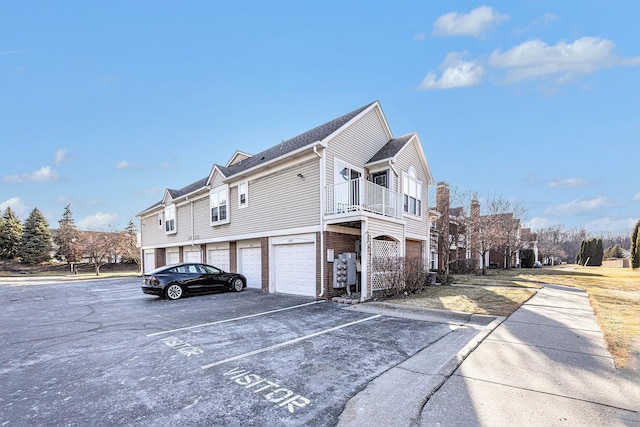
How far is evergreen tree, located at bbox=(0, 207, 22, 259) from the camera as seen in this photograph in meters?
39.3

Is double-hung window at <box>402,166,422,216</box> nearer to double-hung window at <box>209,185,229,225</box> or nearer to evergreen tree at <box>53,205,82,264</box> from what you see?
double-hung window at <box>209,185,229,225</box>

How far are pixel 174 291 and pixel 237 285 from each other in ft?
9.32

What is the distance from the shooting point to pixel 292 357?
5270 mm

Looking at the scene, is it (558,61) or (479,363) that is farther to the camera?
A: (558,61)

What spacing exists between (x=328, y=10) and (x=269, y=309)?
1242 cm

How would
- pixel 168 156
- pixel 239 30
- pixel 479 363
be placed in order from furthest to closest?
pixel 168 156
pixel 239 30
pixel 479 363

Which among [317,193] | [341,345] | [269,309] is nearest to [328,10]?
[317,193]

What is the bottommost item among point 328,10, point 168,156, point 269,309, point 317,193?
point 269,309

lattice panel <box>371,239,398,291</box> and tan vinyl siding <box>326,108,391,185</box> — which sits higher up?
tan vinyl siding <box>326,108,391,185</box>

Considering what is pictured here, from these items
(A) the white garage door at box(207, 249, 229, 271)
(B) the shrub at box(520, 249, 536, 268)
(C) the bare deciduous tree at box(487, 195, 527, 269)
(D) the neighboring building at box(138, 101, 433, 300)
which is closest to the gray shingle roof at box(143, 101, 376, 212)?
(D) the neighboring building at box(138, 101, 433, 300)

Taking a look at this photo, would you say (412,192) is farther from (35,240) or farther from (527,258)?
(35,240)

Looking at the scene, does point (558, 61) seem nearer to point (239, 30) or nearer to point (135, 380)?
point (239, 30)

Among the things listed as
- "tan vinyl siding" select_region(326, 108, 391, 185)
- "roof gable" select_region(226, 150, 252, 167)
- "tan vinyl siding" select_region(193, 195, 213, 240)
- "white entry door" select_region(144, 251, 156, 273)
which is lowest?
"white entry door" select_region(144, 251, 156, 273)

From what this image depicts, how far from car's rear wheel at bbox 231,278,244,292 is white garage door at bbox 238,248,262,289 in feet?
3.07
